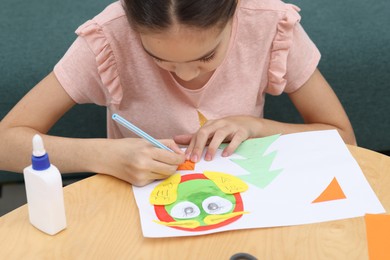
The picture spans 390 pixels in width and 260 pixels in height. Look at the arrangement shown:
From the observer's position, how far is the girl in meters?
1.03

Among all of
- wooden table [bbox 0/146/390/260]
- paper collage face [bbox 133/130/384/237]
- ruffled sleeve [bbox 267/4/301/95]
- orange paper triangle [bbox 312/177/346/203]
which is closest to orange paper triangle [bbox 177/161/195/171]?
paper collage face [bbox 133/130/384/237]

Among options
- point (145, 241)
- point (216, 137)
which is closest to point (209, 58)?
point (216, 137)

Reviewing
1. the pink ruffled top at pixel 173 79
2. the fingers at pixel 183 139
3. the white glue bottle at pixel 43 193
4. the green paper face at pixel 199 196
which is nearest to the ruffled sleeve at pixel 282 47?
the pink ruffled top at pixel 173 79

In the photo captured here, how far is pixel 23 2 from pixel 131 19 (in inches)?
44.0

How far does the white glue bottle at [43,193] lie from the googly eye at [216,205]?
229 millimetres

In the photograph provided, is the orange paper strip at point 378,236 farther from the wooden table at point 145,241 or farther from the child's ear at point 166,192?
the child's ear at point 166,192

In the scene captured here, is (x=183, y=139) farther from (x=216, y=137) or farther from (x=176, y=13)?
(x=176, y=13)

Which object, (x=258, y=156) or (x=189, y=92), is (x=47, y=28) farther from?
(x=258, y=156)

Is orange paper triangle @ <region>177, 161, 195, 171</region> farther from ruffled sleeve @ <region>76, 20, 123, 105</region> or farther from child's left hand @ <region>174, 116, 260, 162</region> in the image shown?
ruffled sleeve @ <region>76, 20, 123, 105</region>

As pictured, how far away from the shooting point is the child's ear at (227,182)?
38.7 inches

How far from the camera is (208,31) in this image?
3.23 ft

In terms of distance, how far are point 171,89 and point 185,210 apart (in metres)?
0.41

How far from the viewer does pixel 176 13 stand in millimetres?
930

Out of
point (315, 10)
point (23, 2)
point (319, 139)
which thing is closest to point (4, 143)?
point (319, 139)
